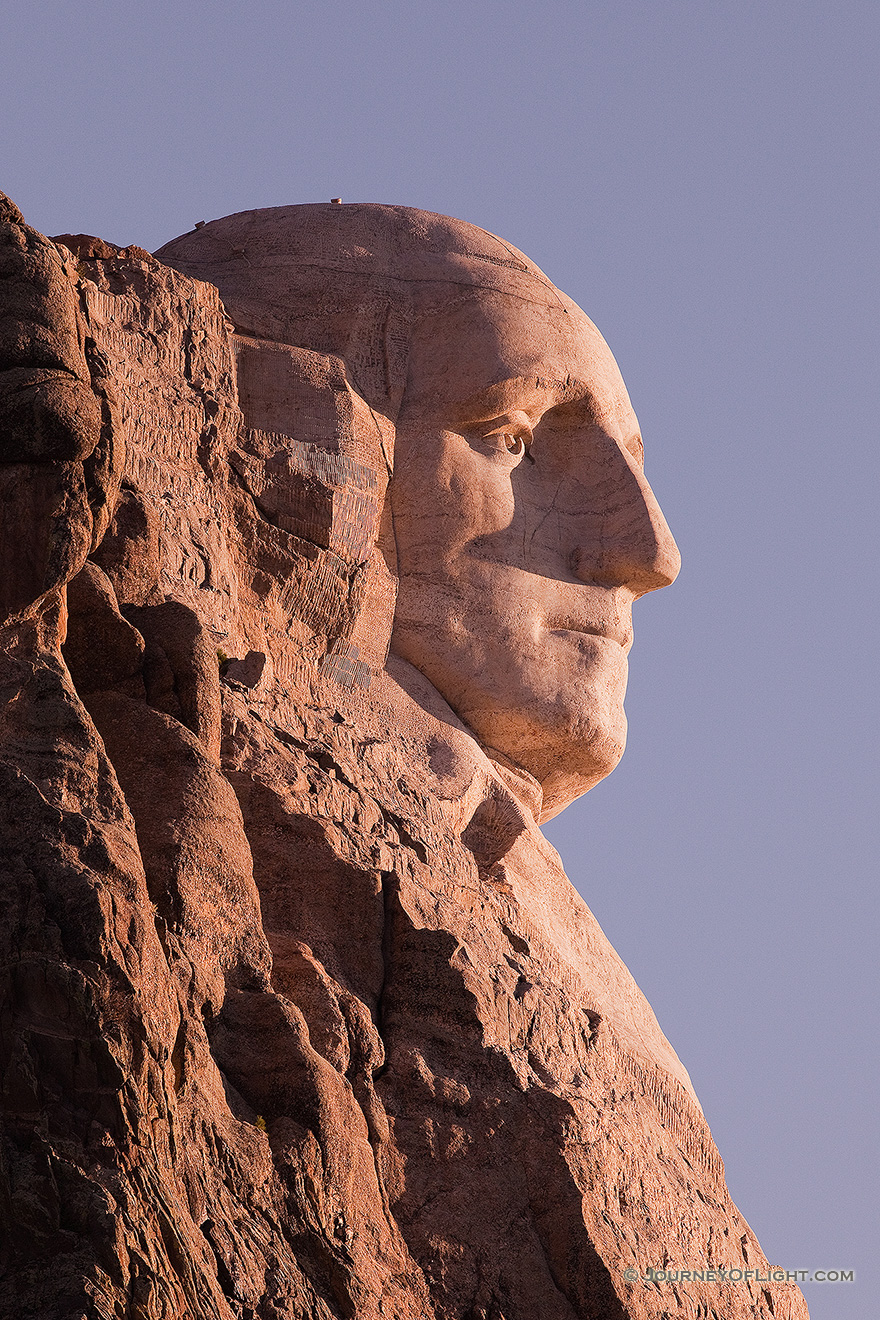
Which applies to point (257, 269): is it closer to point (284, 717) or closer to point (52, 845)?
point (284, 717)

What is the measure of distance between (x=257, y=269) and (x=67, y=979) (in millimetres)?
5256

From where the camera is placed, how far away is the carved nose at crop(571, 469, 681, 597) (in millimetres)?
11156

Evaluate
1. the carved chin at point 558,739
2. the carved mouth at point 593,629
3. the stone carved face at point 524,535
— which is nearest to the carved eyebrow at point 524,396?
the stone carved face at point 524,535

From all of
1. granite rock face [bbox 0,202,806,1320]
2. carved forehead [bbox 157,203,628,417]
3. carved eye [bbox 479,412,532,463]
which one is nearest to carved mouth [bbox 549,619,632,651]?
granite rock face [bbox 0,202,806,1320]

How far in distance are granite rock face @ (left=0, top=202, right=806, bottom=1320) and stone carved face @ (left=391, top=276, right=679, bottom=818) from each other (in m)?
0.20

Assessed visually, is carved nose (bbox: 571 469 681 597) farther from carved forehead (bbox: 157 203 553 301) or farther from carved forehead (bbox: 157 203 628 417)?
carved forehead (bbox: 157 203 553 301)

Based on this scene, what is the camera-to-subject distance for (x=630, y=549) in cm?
1117

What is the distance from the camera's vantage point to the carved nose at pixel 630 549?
36.6 feet

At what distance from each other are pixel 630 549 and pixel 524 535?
1.79ft

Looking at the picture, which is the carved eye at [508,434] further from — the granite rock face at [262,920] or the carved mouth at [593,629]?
the carved mouth at [593,629]

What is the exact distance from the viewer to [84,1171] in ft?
20.8

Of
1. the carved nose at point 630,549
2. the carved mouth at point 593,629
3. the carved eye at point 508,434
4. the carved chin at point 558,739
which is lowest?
the carved chin at point 558,739

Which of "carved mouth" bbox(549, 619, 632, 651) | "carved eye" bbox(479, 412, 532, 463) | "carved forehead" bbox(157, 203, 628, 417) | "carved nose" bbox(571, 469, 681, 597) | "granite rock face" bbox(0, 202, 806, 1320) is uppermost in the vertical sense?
"carved forehead" bbox(157, 203, 628, 417)

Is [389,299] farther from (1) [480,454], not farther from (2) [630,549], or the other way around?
(2) [630,549]
